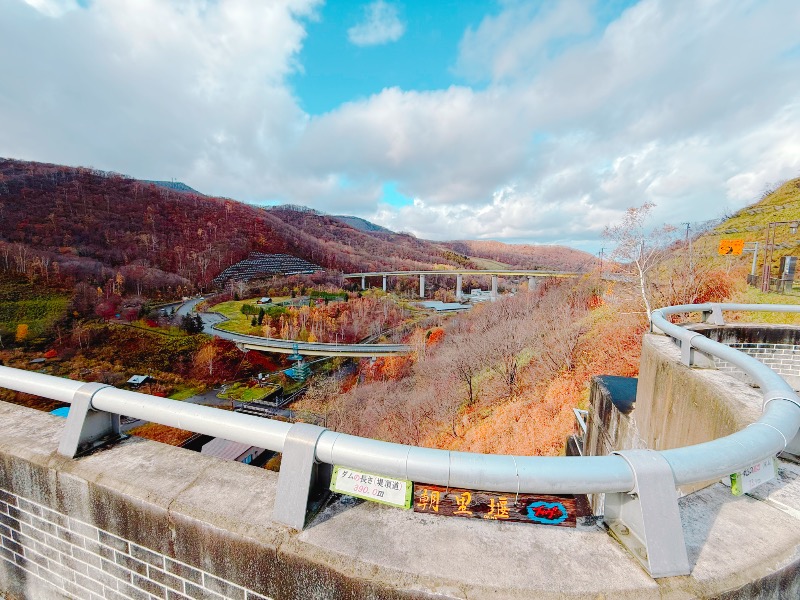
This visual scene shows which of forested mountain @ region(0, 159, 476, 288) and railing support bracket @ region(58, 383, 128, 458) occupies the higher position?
forested mountain @ region(0, 159, 476, 288)

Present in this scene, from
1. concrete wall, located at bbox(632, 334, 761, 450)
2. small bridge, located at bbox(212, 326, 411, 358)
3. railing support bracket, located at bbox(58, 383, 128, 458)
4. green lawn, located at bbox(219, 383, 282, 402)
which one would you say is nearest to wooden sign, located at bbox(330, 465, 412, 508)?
railing support bracket, located at bbox(58, 383, 128, 458)

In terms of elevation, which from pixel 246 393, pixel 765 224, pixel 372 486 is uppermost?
pixel 765 224

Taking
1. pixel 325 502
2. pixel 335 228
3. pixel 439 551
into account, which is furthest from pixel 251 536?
pixel 335 228

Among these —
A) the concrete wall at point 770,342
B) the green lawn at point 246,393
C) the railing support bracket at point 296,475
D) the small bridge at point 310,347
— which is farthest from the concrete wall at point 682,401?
the small bridge at point 310,347

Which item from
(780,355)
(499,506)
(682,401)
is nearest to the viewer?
(499,506)

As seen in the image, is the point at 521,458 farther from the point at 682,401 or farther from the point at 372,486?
the point at 682,401

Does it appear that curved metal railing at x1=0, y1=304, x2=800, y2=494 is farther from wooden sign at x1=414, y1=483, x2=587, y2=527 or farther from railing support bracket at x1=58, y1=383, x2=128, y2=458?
railing support bracket at x1=58, y1=383, x2=128, y2=458

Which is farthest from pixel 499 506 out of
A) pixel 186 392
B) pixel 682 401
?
pixel 186 392

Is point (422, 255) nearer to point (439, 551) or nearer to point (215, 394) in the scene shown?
point (215, 394)
